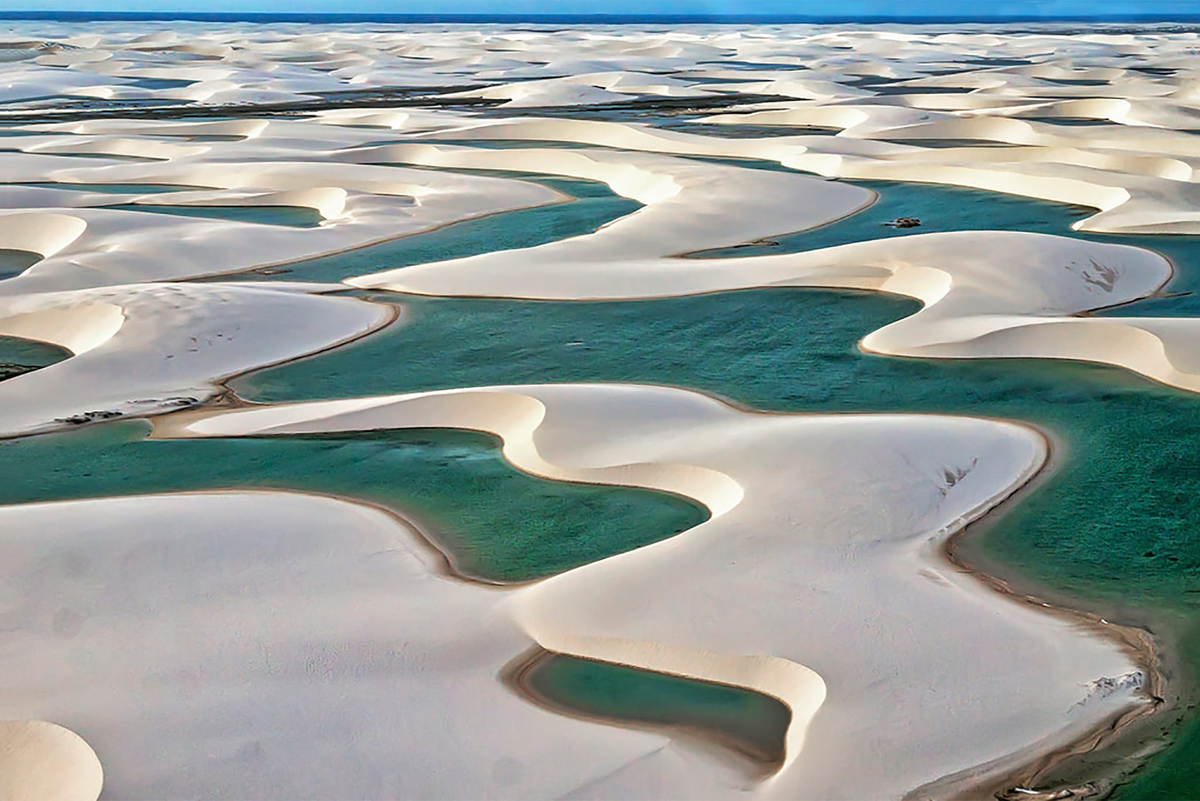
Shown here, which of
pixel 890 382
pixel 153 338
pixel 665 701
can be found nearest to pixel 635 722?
pixel 665 701

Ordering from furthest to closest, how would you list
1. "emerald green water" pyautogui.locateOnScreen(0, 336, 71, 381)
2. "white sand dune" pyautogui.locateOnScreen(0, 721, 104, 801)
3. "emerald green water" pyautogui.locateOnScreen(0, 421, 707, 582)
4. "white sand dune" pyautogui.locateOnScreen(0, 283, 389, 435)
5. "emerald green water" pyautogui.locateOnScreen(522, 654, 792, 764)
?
1. "emerald green water" pyautogui.locateOnScreen(0, 336, 71, 381)
2. "white sand dune" pyautogui.locateOnScreen(0, 283, 389, 435)
3. "emerald green water" pyautogui.locateOnScreen(0, 421, 707, 582)
4. "emerald green water" pyautogui.locateOnScreen(522, 654, 792, 764)
5. "white sand dune" pyautogui.locateOnScreen(0, 721, 104, 801)

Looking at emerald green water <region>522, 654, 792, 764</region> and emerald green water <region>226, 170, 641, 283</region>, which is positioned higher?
emerald green water <region>522, 654, 792, 764</region>

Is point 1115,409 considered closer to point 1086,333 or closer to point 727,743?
point 1086,333

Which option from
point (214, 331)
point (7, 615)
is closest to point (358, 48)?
point (214, 331)

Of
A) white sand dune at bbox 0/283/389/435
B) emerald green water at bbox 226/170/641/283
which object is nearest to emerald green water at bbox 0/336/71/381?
white sand dune at bbox 0/283/389/435

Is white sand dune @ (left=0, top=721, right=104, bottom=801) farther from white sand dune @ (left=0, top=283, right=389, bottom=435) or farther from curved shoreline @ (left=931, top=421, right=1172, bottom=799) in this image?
white sand dune @ (left=0, top=283, right=389, bottom=435)

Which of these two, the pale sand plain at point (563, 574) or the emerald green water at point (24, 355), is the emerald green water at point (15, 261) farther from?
the emerald green water at point (24, 355)
